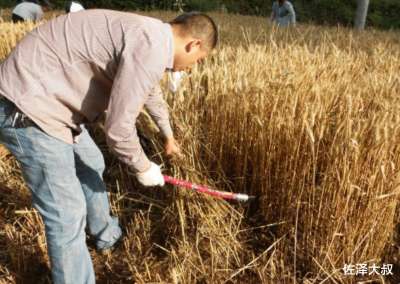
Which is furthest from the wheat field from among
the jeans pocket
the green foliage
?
the green foliage

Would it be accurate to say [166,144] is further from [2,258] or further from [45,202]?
[2,258]

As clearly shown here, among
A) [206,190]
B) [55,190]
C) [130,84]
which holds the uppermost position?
[130,84]

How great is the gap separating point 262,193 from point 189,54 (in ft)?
2.31

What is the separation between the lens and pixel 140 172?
1.47 m

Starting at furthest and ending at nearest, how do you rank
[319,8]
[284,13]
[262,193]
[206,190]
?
[319,8] → [284,13] → [262,193] → [206,190]

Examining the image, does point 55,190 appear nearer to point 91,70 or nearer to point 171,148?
point 91,70

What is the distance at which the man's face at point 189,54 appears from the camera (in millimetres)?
1398

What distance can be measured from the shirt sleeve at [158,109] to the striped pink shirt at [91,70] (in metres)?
0.28

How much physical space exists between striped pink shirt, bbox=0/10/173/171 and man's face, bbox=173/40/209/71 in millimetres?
A: 47

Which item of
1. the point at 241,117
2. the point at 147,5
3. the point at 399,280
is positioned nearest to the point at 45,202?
the point at 241,117

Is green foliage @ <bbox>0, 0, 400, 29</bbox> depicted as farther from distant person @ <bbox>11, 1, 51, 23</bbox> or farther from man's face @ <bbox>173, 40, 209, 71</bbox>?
man's face @ <bbox>173, 40, 209, 71</bbox>

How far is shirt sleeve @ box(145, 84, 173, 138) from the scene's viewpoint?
1704 mm

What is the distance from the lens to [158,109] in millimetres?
1740

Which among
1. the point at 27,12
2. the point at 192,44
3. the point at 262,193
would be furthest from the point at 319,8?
the point at 192,44
